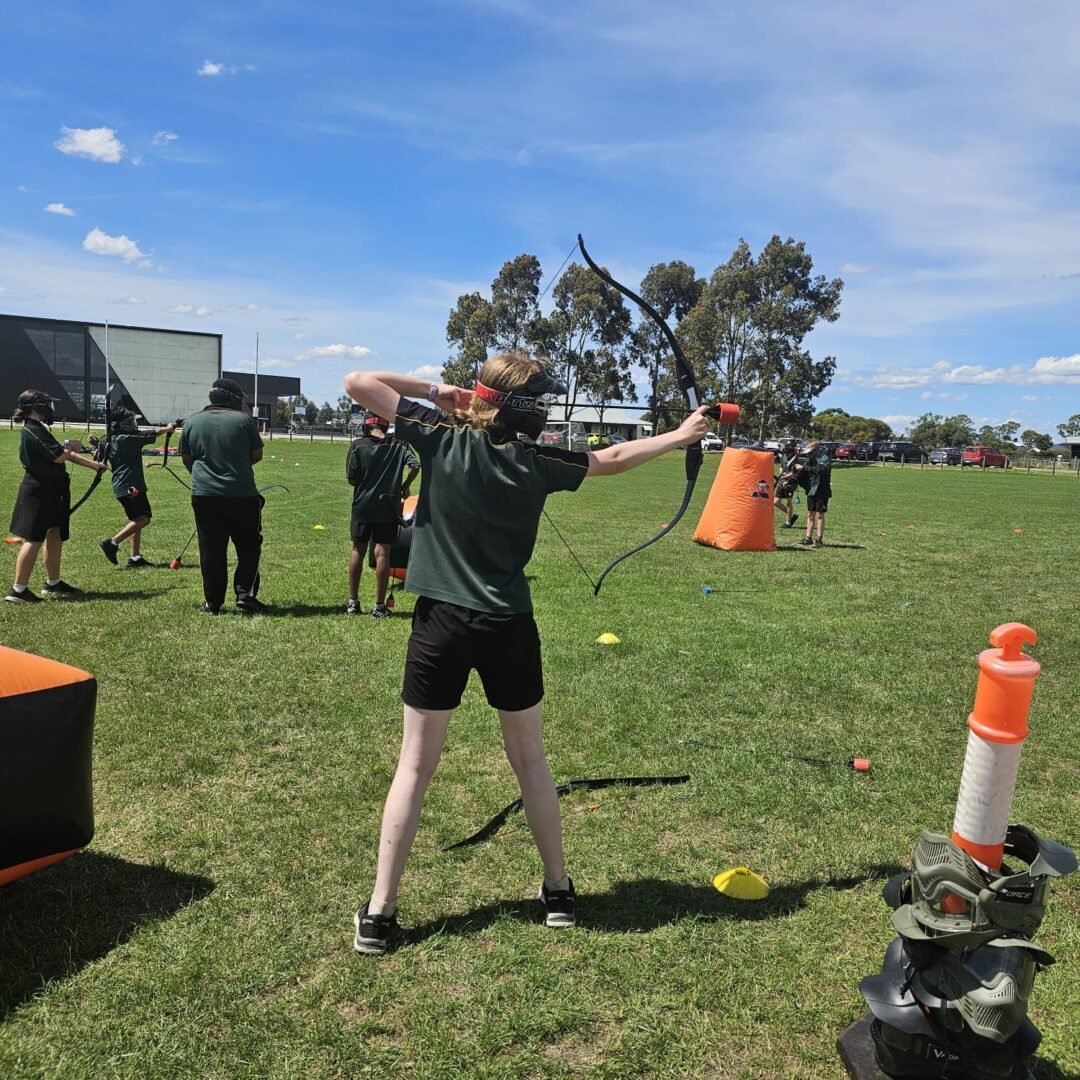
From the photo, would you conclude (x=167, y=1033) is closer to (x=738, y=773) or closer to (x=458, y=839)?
(x=458, y=839)

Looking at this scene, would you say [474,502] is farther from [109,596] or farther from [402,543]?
[109,596]

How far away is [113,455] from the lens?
1017 centimetres

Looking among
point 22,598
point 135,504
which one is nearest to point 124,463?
point 135,504

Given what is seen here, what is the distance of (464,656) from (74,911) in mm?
1817

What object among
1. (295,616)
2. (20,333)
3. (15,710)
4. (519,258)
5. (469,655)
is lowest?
(295,616)

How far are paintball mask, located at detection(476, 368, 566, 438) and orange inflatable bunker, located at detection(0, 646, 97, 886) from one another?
6.26 feet

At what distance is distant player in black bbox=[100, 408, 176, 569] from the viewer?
32.8 ft

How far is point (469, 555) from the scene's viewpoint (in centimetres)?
293

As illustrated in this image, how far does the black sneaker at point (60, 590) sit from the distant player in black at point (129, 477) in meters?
1.47

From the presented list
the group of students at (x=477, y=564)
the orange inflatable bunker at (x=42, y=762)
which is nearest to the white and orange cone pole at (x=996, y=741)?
the group of students at (x=477, y=564)

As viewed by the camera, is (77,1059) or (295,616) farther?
(295,616)

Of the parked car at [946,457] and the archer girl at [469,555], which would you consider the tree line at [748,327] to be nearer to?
the parked car at [946,457]

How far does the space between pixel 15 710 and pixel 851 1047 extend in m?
2.96

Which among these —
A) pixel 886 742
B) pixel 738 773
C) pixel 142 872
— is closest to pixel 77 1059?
pixel 142 872
